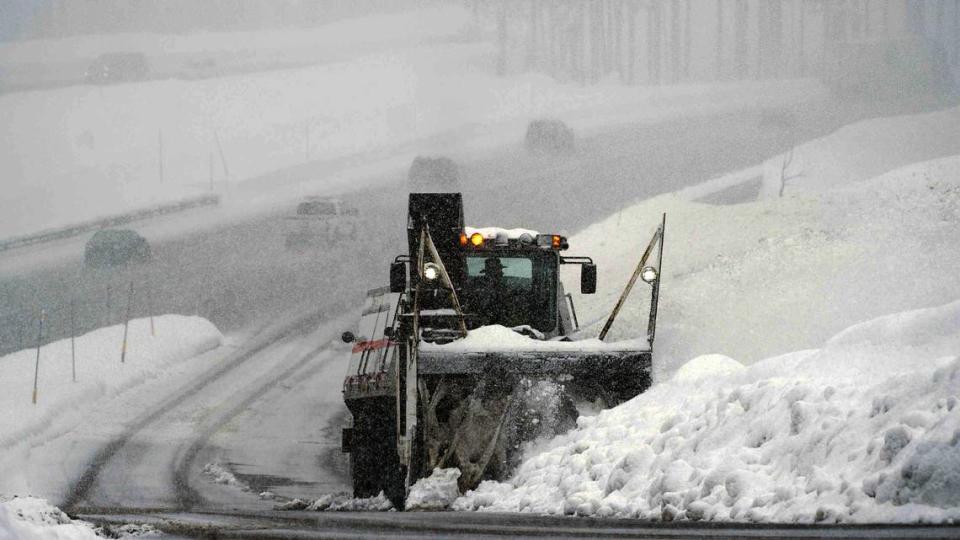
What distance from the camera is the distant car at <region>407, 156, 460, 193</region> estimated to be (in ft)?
163

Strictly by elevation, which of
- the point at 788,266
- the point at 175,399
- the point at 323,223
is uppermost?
the point at 323,223

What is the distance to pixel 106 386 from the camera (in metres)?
21.9

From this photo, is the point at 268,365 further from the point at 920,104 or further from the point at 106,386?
the point at 920,104

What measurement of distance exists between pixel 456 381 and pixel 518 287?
90.8 inches

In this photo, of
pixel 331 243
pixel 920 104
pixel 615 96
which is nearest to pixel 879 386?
pixel 331 243

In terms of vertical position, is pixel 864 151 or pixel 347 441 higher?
pixel 864 151

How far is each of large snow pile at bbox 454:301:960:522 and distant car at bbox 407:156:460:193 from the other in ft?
122

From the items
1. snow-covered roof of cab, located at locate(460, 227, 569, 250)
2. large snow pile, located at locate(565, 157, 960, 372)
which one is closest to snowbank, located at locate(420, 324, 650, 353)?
snow-covered roof of cab, located at locate(460, 227, 569, 250)

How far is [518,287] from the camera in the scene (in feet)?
48.0

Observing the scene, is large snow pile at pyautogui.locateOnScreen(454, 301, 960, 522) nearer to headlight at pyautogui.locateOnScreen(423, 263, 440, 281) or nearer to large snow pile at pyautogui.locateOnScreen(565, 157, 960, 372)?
headlight at pyautogui.locateOnScreen(423, 263, 440, 281)

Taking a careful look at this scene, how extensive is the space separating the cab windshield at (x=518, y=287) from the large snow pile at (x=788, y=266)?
7.82 metres

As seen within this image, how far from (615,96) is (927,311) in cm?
6309

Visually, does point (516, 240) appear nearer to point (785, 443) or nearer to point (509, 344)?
point (509, 344)

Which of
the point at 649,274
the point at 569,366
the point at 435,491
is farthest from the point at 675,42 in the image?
the point at 435,491
